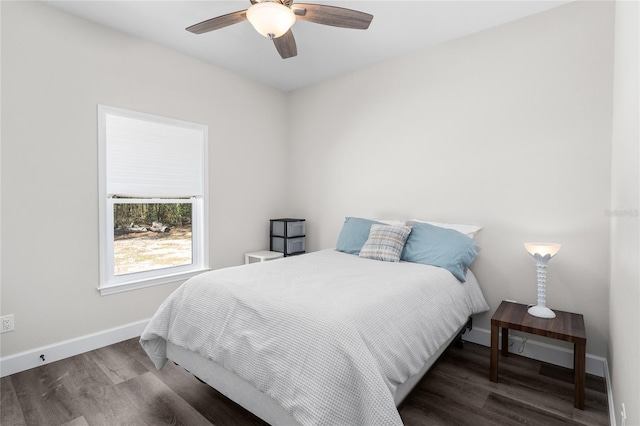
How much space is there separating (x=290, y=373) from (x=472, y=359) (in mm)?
1753

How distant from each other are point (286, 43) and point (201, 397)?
2.37 m

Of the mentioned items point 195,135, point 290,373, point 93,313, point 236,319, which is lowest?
point 93,313

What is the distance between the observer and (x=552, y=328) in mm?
2016

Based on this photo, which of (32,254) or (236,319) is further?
(32,254)

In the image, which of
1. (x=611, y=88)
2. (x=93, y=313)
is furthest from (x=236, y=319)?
(x=611, y=88)

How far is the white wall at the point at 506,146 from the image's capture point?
2.27 m

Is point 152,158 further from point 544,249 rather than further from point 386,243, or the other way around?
point 544,249

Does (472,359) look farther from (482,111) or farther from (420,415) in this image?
(482,111)

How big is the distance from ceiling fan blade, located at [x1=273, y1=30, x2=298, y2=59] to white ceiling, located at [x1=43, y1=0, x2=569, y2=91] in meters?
0.42

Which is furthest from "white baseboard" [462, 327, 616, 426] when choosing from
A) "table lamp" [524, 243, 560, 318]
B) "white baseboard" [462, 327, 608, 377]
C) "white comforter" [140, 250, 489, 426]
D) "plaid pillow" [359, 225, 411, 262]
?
"plaid pillow" [359, 225, 411, 262]

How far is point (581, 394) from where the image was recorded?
1.85 m

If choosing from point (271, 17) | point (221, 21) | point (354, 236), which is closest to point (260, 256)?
point (354, 236)

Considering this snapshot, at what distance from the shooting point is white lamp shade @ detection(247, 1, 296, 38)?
70.6 inches

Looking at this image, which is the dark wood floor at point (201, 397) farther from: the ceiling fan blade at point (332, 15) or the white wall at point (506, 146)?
the ceiling fan blade at point (332, 15)
